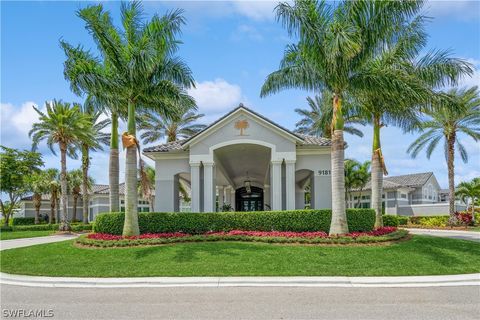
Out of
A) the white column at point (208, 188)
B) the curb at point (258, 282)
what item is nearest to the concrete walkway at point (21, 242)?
the white column at point (208, 188)

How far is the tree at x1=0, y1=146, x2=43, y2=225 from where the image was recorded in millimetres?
37188

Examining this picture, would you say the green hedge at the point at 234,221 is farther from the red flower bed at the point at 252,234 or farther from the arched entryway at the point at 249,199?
the arched entryway at the point at 249,199

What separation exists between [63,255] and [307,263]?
9.11m

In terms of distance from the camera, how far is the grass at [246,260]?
11.4 metres

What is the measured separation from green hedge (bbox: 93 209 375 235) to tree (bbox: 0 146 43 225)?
2453 centimetres

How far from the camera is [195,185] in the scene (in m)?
20.5

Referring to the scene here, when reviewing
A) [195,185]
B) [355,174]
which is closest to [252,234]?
[195,185]

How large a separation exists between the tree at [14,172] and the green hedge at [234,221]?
966 inches

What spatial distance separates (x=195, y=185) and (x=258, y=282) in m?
10.8

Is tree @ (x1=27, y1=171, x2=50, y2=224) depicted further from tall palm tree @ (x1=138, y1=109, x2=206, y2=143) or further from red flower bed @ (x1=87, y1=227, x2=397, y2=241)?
red flower bed @ (x1=87, y1=227, x2=397, y2=241)

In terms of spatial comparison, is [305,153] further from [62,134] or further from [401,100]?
[62,134]

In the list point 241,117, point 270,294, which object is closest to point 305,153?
point 241,117

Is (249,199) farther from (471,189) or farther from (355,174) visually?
(471,189)

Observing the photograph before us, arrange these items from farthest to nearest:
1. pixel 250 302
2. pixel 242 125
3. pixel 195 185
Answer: pixel 242 125
pixel 195 185
pixel 250 302
